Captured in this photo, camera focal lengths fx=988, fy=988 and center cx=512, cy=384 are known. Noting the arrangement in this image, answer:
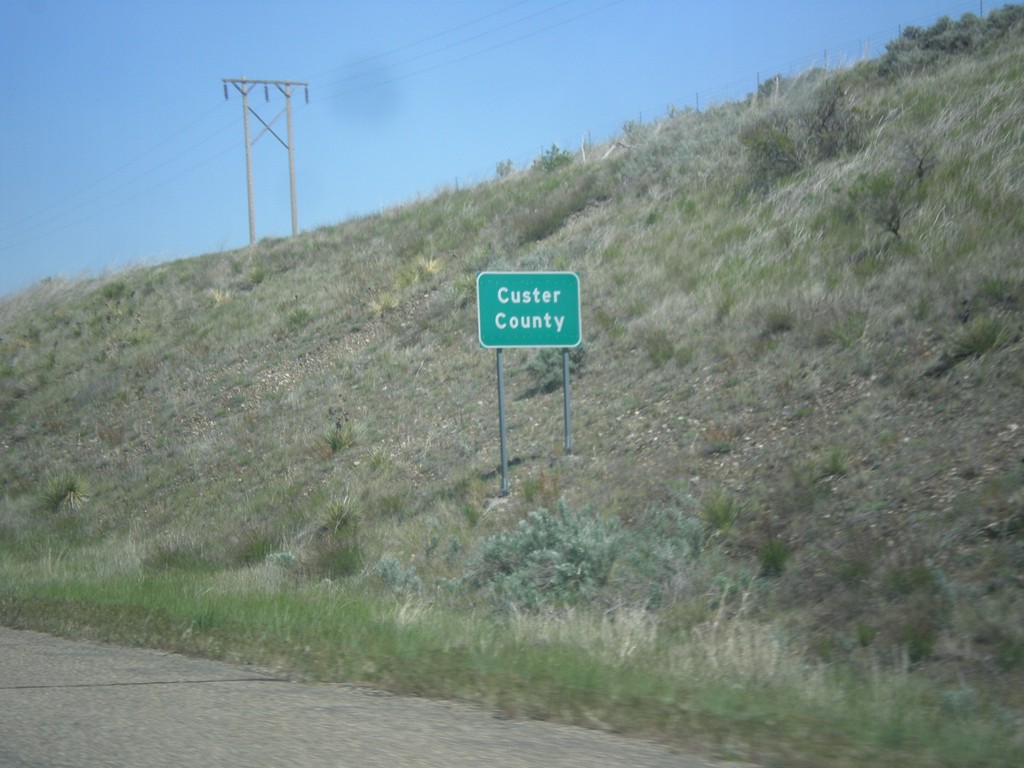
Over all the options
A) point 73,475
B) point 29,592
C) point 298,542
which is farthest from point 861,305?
point 73,475

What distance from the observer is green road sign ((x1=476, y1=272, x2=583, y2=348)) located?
581 inches

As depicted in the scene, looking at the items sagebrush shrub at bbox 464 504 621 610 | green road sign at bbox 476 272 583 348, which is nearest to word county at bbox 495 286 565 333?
green road sign at bbox 476 272 583 348

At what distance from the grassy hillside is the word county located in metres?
1.79

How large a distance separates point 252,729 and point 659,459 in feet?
27.9

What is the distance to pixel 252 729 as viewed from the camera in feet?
18.2

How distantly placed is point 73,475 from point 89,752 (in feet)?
68.1

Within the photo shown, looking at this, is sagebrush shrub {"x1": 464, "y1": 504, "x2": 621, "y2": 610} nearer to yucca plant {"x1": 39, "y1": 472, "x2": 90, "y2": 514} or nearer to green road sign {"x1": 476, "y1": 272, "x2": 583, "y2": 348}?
green road sign {"x1": 476, "y1": 272, "x2": 583, "y2": 348}

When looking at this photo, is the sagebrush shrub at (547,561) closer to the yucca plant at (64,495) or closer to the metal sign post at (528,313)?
the metal sign post at (528,313)

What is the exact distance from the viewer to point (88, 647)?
8156 millimetres

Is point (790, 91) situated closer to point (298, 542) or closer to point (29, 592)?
point (298, 542)

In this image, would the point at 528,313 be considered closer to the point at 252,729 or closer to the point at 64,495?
the point at 252,729

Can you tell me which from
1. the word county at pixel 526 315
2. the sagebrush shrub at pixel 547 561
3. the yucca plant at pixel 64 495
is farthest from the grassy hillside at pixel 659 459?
the word county at pixel 526 315

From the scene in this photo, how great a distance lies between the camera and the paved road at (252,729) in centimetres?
496

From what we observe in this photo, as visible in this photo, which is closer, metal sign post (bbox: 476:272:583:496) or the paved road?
the paved road
